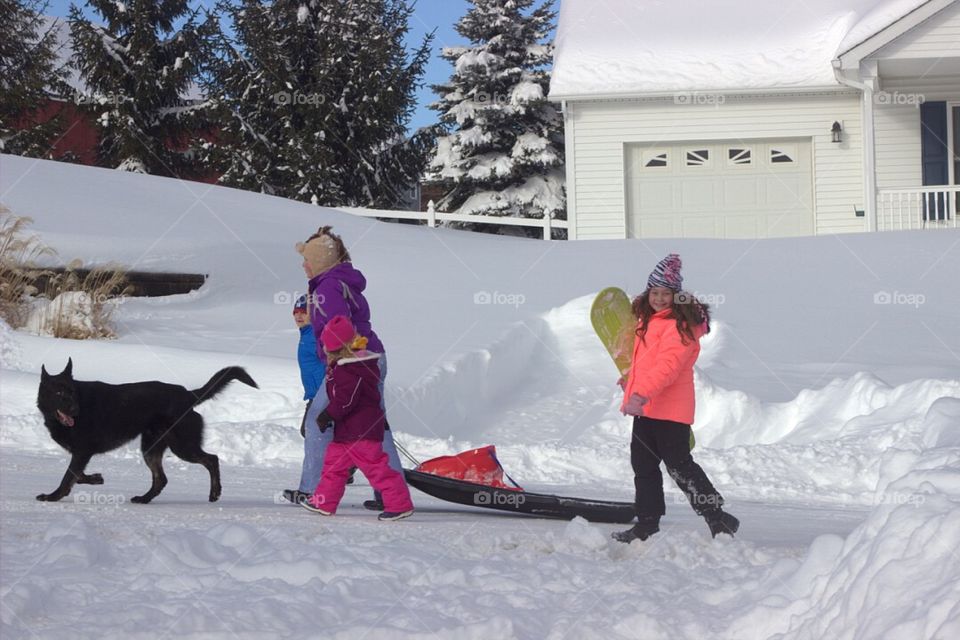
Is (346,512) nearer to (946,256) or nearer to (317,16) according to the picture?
(946,256)

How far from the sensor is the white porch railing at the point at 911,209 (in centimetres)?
2091

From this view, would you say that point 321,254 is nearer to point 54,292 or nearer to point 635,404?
point 635,404

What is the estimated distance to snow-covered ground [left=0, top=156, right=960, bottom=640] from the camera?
4.19m

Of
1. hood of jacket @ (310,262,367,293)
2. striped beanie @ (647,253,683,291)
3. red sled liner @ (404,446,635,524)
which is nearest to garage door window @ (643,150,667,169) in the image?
red sled liner @ (404,446,635,524)

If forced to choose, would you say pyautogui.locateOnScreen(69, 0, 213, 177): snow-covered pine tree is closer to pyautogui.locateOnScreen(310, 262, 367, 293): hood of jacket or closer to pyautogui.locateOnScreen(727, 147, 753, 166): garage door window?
pyautogui.locateOnScreen(727, 147, 753, 166): garage door window

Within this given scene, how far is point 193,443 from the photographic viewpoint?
682 cm

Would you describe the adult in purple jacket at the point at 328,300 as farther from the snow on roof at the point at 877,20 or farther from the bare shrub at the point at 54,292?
the snow on roof at the point at 877,20

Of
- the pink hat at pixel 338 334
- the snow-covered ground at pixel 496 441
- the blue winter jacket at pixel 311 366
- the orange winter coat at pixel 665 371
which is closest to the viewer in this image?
the snow-covered ground at pixel 496 441

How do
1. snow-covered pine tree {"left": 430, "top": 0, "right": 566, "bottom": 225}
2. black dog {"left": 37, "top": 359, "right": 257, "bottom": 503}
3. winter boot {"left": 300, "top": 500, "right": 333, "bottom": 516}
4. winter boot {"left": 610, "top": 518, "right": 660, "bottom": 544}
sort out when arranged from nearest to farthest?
winter boot {"left": 610, "top": 518, "right": 660, "bottom": 544}, black dog {"left": 37, "top": 359, "right": 257, "bottom": 503}, winter boot {"left": 300, "top": 500, "right": 333, "bottom": 516}, snow-covered pine tree {"left": 430, "top": 0, "right": 566, "bottom": 225}

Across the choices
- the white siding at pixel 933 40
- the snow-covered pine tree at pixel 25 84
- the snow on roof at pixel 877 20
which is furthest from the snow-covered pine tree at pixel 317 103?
the white siding at pixel 933 40

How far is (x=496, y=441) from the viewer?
36.3 ft

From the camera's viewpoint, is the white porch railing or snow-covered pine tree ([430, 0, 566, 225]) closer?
the white porch railing

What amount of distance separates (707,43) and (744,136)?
7.60ft

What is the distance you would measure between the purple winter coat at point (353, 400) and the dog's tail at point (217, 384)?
0.75 metres
